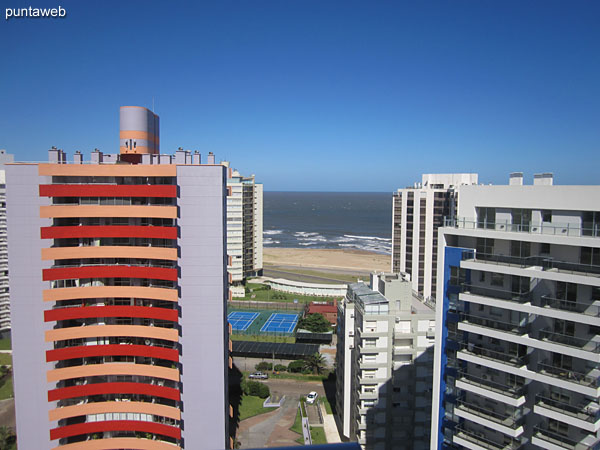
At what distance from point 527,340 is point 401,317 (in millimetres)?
13651

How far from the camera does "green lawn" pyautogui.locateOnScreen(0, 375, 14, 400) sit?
39.5 meters

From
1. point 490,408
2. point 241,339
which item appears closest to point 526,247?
point 490,408

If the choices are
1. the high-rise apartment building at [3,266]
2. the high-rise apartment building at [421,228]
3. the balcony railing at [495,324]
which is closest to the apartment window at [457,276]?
the balcony railing at [495,324]

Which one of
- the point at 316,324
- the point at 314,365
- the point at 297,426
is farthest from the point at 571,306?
the point at 316,324

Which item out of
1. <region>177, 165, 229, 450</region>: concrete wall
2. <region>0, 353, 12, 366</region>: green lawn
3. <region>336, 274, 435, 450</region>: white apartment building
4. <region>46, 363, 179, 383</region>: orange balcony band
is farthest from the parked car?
<region>0, 353, 12, 366</region>: green lawn

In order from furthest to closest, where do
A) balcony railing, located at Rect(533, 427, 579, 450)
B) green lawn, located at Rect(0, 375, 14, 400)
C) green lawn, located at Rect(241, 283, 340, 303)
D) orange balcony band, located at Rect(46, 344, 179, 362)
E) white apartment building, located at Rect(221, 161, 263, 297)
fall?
white apartment building, located at Rect(221, 161, 263, 297) → green lawn, located at Rect(241, 283, 340, 303) → green lawn, located at Rect(0, 375, 14, 400) → orange balcony band, located at Rect(46, 344, 179, 362) → balcony railing, located at Rect(533, 427, 579, 450)

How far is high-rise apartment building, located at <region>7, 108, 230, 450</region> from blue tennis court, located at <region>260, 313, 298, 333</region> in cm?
3491

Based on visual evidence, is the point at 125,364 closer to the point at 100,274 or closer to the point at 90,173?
the point at 100,274

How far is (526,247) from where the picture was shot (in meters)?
16.8

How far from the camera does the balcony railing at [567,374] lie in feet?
48.2

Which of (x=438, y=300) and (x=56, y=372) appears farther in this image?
(x=56, y=372)

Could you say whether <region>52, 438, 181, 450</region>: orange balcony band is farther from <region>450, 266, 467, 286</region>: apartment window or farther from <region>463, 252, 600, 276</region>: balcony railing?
<region>463, 252, 600, 276</region>: balcony railing

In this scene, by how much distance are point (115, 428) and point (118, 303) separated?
6729mm

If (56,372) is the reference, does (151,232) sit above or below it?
above
